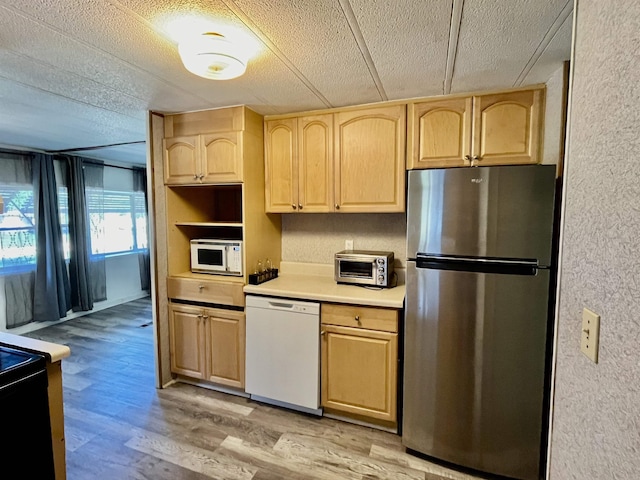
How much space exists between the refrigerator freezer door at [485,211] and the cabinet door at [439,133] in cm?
45

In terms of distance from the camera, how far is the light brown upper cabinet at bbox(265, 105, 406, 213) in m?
2.38

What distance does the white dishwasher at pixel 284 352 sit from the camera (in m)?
2.33

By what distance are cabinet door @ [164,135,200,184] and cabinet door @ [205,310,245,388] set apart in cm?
107

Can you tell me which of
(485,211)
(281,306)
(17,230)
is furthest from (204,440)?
(17,230)

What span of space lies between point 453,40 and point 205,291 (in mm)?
2256

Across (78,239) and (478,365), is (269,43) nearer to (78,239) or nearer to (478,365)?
(478,365)

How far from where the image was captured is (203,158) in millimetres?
2602

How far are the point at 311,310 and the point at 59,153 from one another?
162 inches

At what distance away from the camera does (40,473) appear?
128 cm

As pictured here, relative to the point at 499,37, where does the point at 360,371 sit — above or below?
below

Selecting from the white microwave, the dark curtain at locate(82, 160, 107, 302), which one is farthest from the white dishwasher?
the dark curtain at locate(82, 160, 107, 302)

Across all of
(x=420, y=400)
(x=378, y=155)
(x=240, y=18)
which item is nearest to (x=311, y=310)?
(x=420, y=400)

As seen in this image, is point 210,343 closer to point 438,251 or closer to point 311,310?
point 311,310

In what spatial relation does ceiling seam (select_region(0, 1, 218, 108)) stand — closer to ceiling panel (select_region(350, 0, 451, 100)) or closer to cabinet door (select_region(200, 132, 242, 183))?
cabinet door (select_region(200, 132, 242, 183))
